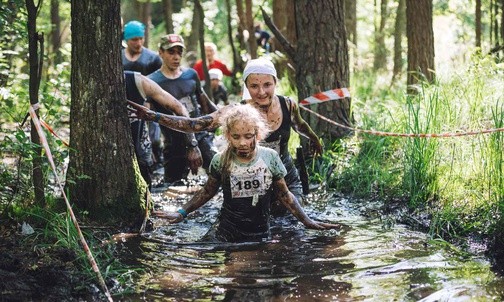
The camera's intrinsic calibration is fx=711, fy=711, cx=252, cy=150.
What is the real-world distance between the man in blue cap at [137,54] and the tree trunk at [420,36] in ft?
15.0

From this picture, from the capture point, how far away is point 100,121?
633 centimetres

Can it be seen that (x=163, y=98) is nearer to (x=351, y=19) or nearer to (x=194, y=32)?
(x=351, y=19)

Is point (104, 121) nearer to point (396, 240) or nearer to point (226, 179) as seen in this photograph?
point (226, 179)

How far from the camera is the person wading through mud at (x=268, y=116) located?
6832mm

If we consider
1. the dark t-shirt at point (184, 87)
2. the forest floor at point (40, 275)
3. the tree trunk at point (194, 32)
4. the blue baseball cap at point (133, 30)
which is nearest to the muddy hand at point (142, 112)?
the forest floor at point (40, 275)

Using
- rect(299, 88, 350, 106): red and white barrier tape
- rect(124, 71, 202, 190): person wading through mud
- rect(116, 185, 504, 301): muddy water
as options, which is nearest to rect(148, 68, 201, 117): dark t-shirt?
rect(124, 71, 202, 190): person wading through mud

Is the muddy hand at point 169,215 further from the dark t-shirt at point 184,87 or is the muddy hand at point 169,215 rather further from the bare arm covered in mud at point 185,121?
the dark t-shirt at point 184,87

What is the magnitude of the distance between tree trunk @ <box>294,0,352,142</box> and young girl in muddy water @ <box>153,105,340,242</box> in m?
3.45

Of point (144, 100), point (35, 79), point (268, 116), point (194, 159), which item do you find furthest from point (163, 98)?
point (35, 79)

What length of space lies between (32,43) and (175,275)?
7.97 feet

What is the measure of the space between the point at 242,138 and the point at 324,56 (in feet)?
13.1

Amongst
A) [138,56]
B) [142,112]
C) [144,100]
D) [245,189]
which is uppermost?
[138,56]

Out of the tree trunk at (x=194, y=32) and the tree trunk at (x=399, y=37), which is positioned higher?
the tree trunk at (x=194, y=32)

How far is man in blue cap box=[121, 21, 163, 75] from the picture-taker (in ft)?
35.4
